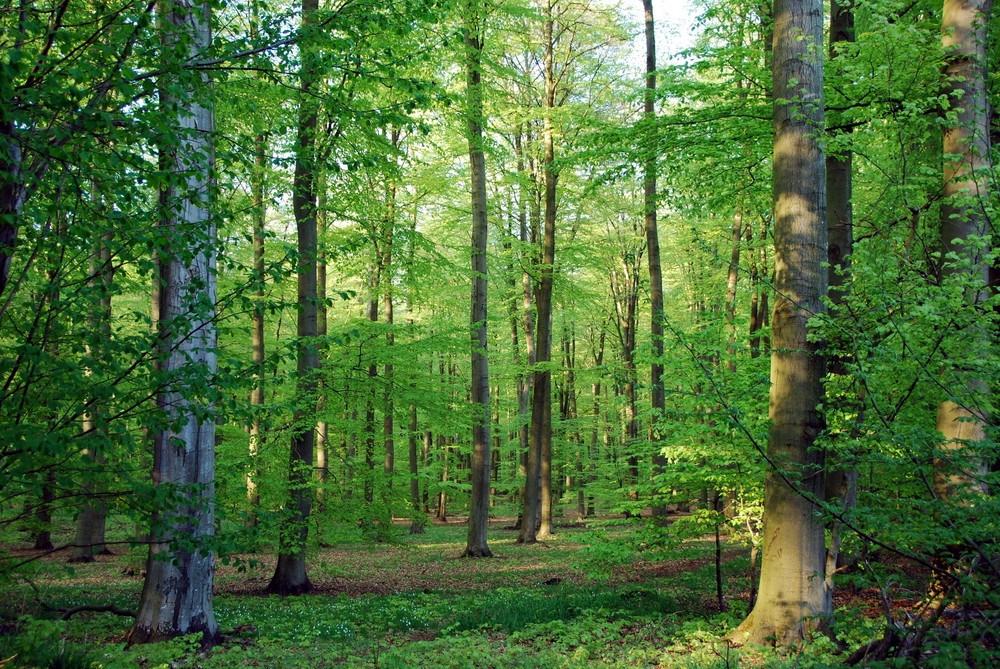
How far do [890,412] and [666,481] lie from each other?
343 cm

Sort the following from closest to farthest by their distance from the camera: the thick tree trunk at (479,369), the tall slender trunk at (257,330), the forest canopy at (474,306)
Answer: the forest canopy at (474,306)
the tall slender trunk at (257,330)
the thick tree trunk at (479,369)

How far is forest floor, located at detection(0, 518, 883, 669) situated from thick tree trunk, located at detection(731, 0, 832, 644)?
44 cm

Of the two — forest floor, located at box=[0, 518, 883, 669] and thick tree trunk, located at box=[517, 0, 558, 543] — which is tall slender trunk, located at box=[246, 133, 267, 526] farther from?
thick tree trunk, located at box=[517, 0, 558, 543]

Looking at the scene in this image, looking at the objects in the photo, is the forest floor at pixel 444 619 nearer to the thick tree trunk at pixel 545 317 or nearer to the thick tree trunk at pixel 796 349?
the thick tree trunk at pixel 796 349

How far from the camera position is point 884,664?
314 centimetres

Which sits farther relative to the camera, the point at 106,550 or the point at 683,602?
the point at 106,550

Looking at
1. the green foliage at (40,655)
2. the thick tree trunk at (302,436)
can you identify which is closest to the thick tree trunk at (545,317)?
the thick tree trunk at (302,436)

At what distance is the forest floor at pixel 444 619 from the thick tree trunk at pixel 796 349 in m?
0.44

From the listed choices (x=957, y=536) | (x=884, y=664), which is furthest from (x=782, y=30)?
(x=884, y=664)

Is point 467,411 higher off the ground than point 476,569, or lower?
higher

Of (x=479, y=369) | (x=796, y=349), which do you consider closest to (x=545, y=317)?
(x=479, y=369)

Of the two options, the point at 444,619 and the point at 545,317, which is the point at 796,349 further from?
the point at 545,317

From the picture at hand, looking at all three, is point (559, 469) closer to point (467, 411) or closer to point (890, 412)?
point (467, 411)

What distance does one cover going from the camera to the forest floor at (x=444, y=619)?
202 inches
